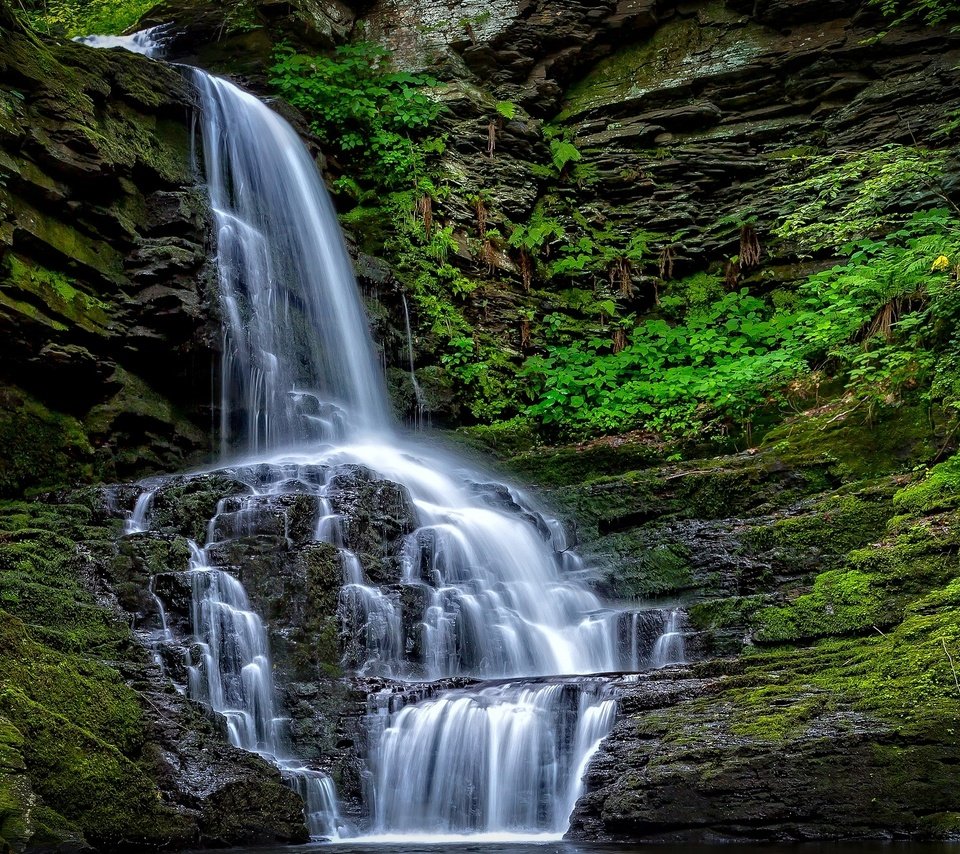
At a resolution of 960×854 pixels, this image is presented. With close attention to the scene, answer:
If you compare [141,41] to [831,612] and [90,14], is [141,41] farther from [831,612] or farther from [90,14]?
[831,612]

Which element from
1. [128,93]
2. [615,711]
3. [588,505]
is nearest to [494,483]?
[588,505]

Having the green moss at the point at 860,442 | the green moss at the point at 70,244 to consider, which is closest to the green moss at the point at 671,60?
the green moss at the point at 860,442

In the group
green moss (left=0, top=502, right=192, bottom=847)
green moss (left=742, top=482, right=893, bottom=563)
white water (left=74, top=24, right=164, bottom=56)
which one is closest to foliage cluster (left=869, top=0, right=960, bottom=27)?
green moss (left=742, top=482, right=893, bottom=563)

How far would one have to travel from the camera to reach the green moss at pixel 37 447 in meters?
10.7

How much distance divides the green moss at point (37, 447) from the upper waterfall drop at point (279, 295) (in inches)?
81.7

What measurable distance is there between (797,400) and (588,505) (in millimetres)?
3357

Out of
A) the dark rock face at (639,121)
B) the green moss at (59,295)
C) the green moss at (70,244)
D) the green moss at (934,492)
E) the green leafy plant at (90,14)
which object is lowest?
the green moss at (934,492)

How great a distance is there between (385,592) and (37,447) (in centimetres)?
496

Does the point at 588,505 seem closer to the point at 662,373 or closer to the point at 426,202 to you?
the point at 662,373

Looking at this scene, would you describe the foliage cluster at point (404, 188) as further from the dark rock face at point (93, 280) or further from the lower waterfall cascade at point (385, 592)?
the dark rock face at point (93, 280)

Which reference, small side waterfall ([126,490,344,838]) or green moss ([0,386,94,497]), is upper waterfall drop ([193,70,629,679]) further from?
green moss ([0,386,94,497])

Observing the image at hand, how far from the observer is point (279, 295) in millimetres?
14289

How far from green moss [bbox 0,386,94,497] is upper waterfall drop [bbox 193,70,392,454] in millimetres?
2074

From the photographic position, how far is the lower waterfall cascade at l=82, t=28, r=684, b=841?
7266mm
